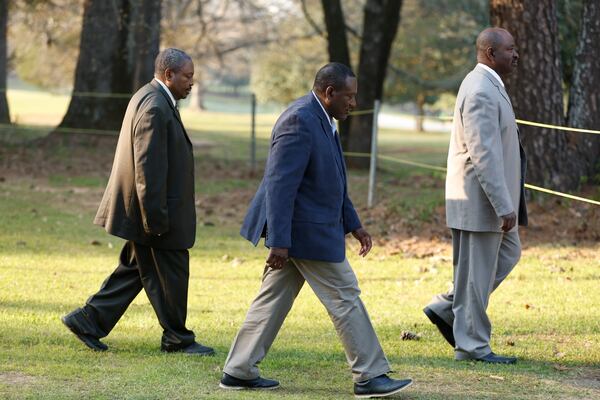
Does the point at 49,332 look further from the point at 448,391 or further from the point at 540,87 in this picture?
the point at 540,87

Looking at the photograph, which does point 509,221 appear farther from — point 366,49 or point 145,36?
point 145,36

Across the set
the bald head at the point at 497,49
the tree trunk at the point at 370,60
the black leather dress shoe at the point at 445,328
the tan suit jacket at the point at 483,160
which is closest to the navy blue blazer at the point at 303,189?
the tan suit jacket at the point at 483,160

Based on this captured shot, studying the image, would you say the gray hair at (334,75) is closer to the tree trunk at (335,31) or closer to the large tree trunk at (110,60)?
the tree trunk at (335,31)

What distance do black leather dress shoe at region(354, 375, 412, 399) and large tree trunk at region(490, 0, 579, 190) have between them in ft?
28.1

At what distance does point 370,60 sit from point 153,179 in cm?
1652

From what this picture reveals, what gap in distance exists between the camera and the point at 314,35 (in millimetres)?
51406

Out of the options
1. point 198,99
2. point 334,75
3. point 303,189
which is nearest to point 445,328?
point 303,189

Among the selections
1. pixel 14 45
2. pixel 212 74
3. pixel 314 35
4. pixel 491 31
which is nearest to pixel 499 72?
pixel 491 31

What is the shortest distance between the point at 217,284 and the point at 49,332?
9.48ft

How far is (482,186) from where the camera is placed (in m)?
7.38

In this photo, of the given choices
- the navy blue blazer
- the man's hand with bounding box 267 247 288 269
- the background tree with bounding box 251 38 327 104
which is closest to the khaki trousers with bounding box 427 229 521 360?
the navy blue blazer

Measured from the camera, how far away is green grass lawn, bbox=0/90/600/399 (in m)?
6.83

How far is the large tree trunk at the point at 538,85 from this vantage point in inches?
567

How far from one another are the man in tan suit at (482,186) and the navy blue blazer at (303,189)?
51.7 inches
